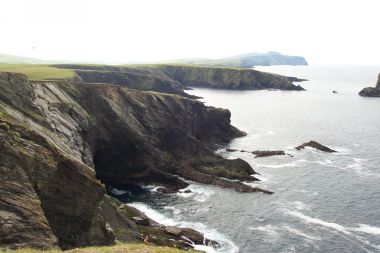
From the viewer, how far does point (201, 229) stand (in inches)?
2542

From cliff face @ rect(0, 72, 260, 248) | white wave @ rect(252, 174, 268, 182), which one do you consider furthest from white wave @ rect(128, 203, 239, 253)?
white wave @ rect(252, 174, 268, 182)

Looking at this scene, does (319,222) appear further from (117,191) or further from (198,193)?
(117,191)

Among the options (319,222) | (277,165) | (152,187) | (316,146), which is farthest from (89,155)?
(316,146)

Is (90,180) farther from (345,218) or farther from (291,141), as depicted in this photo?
(291,141)

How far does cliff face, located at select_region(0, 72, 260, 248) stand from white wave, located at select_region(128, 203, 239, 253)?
307cm

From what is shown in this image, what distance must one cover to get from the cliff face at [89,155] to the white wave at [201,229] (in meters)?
3.07

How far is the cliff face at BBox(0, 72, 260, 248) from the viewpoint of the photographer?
36.3m

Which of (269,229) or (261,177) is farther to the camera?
(261,177)

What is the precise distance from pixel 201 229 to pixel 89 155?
1037 inches

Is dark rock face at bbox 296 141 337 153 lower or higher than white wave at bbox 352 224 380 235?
higher

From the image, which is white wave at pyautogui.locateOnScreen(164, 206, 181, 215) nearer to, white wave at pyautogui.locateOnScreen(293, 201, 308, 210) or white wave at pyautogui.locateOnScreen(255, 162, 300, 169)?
white wave at pyautogui.locateOnScreen(293, 201, 308, 210)

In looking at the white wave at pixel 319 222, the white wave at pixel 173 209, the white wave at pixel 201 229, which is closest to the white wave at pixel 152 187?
the white wave at pixel 201 229

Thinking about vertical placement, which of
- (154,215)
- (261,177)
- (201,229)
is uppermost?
(261,177)

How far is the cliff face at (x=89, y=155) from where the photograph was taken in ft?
119
